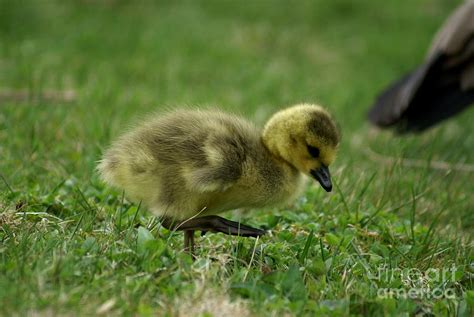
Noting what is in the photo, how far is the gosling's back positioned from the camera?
3115 millimetres

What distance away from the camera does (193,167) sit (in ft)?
10.2

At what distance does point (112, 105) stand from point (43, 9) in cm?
339

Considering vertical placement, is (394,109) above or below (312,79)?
below

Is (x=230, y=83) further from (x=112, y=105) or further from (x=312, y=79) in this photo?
(x=112, y=105)

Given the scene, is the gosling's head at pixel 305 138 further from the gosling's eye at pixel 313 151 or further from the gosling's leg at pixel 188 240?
the gosling's leg at pixel 188 240

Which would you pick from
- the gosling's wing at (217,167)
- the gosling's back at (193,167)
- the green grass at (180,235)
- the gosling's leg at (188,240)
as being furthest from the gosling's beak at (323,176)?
the gosling's leg at (188,240)

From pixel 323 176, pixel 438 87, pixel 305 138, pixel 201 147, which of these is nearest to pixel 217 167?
pixel 201 147

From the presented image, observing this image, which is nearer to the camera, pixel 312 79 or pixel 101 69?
pixel 101 69

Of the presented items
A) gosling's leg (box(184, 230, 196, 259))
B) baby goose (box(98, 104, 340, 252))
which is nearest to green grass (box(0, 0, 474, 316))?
gosling's leg (box(184, 230, 196, 259))

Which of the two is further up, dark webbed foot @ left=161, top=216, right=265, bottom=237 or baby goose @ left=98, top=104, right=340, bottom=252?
baby goose @ left=98, top=104, right=340, bottom=252

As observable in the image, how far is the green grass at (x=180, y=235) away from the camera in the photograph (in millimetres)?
2725

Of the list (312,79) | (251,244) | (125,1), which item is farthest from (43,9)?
(251,244)

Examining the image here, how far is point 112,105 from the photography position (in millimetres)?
5695

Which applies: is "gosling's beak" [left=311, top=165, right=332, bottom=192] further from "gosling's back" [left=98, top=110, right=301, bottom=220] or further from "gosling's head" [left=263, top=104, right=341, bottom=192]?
"gosling's back" [left=98, top=110, right=301, bottom=220]
